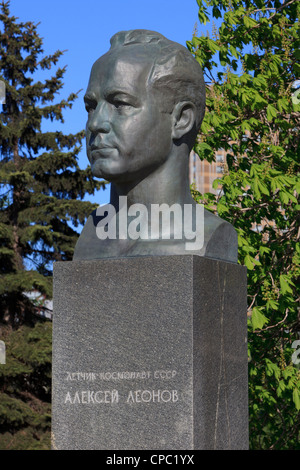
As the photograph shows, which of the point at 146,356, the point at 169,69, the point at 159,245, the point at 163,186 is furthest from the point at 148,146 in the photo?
the point at 146,356

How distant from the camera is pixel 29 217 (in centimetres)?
2036

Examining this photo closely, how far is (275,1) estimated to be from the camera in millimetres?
10734

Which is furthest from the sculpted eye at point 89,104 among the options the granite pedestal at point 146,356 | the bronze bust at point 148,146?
the granite pedestal at point 146,356

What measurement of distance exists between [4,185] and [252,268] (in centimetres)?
1287

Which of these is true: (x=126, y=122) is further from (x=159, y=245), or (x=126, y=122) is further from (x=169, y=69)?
(x=159, y=245)

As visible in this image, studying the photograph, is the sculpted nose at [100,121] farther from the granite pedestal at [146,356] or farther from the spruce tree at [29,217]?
the spruce tree at [29,217]

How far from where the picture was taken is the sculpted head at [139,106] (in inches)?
212

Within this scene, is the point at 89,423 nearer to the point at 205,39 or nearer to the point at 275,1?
the point at 205,39

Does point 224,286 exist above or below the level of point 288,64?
below

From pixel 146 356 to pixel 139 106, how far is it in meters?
1.71

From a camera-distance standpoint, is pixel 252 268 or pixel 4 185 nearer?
pixel 252 268

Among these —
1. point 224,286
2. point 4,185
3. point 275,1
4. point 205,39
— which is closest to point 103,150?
point 224,286

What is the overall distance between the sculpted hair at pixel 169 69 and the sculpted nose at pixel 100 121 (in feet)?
1.26

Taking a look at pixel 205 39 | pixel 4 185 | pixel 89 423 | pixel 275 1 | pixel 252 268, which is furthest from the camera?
pixel 4 185
